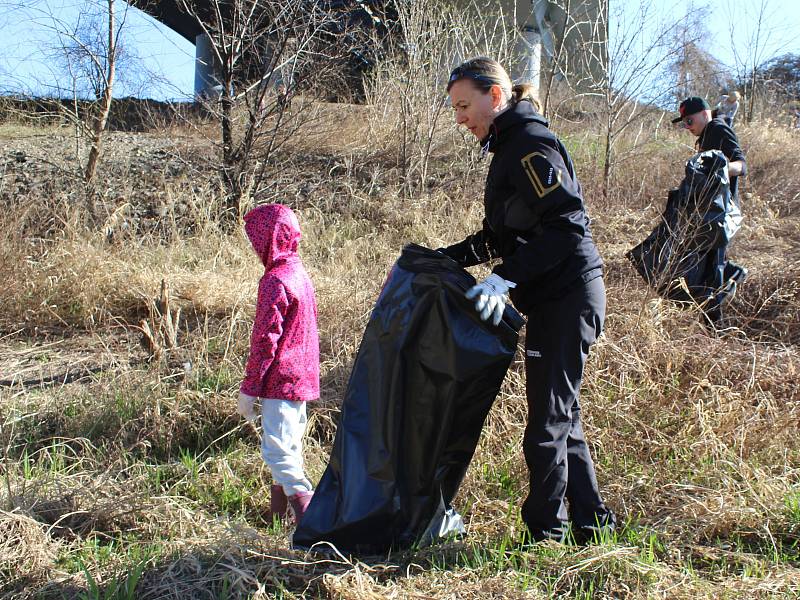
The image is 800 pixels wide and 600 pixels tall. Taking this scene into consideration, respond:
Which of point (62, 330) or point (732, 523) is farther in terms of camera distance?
point (62, 330)

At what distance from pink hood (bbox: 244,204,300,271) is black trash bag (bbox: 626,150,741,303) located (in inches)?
113

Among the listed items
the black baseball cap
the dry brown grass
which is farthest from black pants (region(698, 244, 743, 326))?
the black baseball cap

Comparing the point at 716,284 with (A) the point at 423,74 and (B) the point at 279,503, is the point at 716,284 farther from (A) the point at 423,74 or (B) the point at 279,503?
(A) the point at 423,74

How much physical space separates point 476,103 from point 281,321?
120 cm

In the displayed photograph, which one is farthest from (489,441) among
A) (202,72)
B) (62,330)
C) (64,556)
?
(202,72)

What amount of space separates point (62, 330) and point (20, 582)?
3279 mm

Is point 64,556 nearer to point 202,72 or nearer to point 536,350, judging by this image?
point 536,350

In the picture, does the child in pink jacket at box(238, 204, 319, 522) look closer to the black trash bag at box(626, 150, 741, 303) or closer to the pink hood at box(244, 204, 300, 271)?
the pink hood at box(244, 204, 300, 271)

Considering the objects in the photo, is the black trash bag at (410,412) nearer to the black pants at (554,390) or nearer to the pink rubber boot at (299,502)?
the black pants at (554,390)

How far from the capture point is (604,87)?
8852mm

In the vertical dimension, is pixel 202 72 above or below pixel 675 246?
above

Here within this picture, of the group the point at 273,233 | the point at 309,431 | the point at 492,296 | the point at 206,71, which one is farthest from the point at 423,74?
the point at 492,296

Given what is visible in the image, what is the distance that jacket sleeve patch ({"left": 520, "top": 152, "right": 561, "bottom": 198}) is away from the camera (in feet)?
8.25

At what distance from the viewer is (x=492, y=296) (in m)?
2.50
